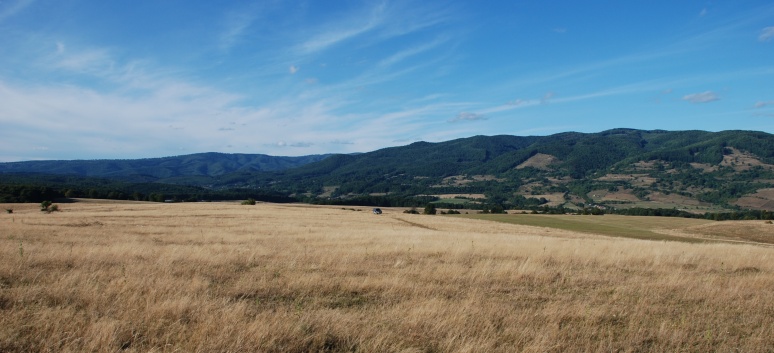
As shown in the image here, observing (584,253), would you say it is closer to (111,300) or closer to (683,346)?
(683,346)

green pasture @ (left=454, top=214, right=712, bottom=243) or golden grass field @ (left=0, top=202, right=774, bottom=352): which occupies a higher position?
golden grass field @ (left=0, top=202, right=774, bottom=352)

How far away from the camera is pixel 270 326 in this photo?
5949mm

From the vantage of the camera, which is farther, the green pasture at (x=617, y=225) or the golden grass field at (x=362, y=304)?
the green pasture at (x=617, y=225)

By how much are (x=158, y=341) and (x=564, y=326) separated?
554 cm

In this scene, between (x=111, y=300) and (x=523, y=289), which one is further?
(x=523, y=289)

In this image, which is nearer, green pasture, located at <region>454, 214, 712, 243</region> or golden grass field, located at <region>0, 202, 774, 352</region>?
golden grass field, located at <region>0, 202, 774, 352</region>

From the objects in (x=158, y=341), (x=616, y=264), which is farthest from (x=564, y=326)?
(x=616, y=264)

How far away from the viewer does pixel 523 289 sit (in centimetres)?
980

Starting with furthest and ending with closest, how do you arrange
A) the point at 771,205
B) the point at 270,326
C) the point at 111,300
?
the point at 771,205, the point at 111,300, the point at 270,326

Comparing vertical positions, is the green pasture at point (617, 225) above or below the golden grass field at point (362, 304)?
below

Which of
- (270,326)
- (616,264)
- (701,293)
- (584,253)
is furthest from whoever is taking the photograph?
(584,253)

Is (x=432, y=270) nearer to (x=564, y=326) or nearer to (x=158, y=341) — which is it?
(x=564, y=326)

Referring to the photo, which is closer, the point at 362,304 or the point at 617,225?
the point at 362,304

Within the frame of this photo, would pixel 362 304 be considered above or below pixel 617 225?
above
